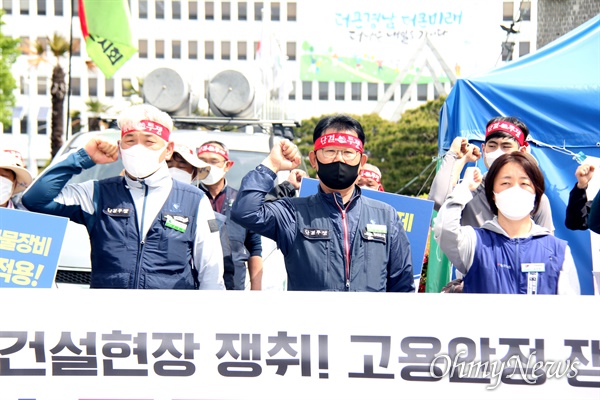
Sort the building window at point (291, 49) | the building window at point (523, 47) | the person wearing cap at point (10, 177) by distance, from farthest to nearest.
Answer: the building window at point (291, 49)
the building window at point (523, 47)
the person wearing cap at point (10, 177)

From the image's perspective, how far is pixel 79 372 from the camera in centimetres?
371

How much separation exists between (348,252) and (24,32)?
83025 mm

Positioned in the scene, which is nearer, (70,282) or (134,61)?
(70,282)

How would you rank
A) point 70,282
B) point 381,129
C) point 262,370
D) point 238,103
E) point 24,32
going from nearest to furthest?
point 262,370 → point 70,282 → point 238,103 → point 381,129 → point 24,32

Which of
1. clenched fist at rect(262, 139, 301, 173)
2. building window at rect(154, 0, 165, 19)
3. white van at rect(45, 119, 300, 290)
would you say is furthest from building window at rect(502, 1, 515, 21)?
clenched fist at rect(262, 139, 301, 173)

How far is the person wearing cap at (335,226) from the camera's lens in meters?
4.15

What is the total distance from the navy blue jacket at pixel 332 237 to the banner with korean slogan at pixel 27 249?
3.14ft

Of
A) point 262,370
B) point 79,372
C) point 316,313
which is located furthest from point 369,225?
point 79,372

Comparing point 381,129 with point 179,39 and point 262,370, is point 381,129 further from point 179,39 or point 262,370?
point 262,370

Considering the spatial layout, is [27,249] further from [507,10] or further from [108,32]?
[507,10]

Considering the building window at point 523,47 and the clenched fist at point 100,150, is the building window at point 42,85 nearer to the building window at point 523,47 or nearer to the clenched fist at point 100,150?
the building window at point 523,47

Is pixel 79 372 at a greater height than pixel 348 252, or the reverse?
pixel 348 252

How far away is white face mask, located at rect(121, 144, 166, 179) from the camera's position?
4.40 m

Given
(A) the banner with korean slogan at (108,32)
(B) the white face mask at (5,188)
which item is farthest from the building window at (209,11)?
(B) the white face mask at (5,188)
